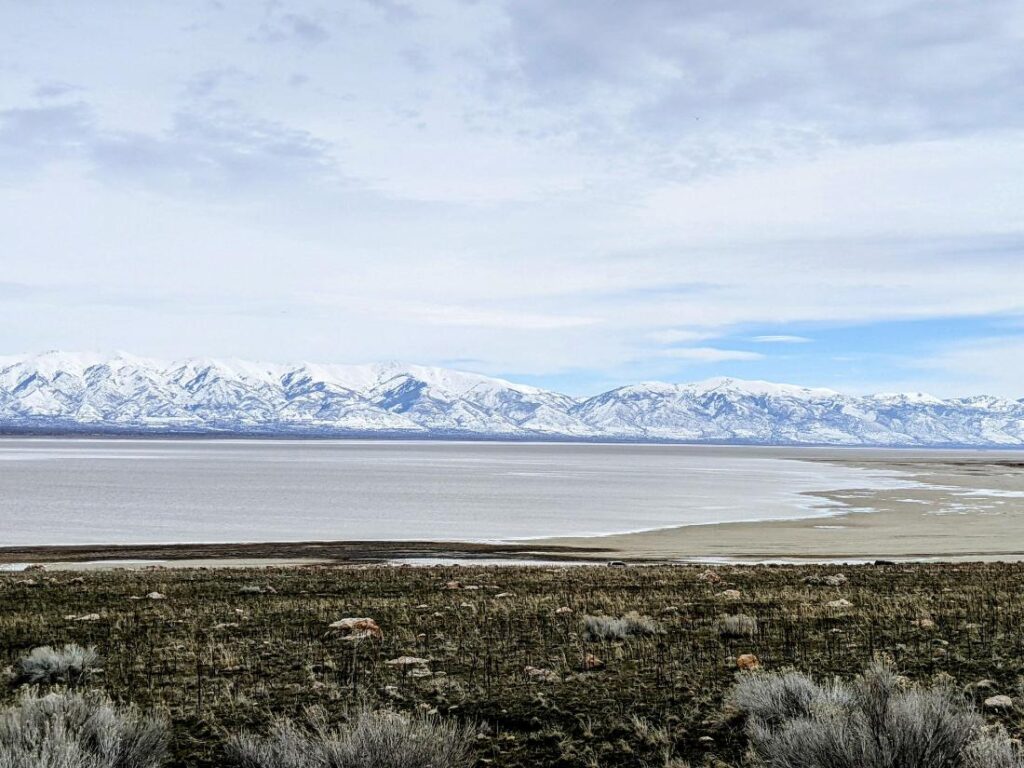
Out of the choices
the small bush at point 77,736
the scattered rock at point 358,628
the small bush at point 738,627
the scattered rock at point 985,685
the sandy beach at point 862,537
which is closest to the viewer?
the small bush at point 77,736

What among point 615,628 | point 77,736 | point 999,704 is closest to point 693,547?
point 615,628

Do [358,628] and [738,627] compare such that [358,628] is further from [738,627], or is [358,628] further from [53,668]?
[738,627]

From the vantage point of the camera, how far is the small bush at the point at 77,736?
606 cm

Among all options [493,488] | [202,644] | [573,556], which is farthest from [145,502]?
[202,644]

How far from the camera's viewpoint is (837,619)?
1444cm

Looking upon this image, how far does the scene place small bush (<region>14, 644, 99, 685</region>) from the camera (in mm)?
10398

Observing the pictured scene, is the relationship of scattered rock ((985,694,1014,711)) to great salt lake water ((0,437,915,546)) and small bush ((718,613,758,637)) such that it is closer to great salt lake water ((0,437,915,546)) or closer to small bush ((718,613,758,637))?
small bush ((718,613,758,637))

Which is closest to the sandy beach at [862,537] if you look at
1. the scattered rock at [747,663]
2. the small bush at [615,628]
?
the small bush at [615,628]

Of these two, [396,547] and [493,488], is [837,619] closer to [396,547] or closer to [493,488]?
[396,547]

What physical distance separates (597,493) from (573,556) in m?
47.5

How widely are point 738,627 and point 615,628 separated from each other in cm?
183

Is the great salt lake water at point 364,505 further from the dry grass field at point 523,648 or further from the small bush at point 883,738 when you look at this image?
the small bush at point 883,738

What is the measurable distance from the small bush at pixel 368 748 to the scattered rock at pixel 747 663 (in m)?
4.63

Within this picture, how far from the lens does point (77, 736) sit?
645 centimetres
